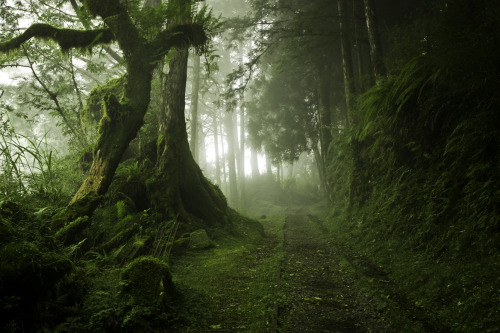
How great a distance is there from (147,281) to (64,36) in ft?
20.9

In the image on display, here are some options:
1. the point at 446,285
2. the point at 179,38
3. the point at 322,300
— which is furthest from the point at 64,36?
the point at 446,285

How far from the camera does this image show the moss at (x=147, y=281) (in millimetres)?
3904

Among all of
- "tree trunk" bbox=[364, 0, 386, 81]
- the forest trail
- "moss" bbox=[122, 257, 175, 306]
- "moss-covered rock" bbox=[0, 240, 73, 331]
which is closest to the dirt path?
the forest trail

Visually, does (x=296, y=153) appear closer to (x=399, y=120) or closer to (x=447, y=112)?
(x=399, y=120)

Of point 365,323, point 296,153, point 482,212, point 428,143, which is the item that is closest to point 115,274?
point 365,323

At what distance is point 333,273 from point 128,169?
637 centimetres

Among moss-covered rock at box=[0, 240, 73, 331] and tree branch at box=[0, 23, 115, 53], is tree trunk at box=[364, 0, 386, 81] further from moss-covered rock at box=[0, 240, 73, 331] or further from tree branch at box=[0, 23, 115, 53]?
moss-covered rock at box=[0, 240, 73, 331]

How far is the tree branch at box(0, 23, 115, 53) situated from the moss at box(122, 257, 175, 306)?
5.39m

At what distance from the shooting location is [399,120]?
777cm

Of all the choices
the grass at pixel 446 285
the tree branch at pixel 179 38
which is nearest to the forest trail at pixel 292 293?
the grass at pixel 446 285

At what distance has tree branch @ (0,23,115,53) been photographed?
6562 millimetres

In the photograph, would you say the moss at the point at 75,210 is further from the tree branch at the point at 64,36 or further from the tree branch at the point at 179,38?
the tree branch at the point at 179,38

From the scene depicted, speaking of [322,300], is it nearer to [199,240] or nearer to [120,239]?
[199,240]

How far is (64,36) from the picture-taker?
6934mm
